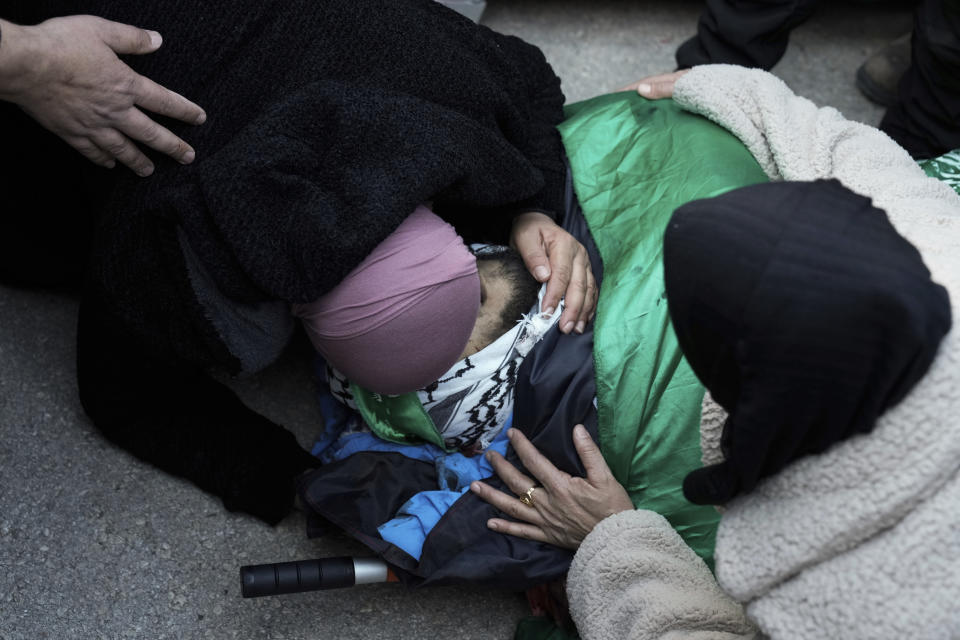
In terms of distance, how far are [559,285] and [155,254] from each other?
1.96ft

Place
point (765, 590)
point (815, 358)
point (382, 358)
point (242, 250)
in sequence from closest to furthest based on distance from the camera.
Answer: point (815, 358) → point (765, 590) → point (242, 250) → point (382, 358)

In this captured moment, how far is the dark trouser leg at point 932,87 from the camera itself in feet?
6.06

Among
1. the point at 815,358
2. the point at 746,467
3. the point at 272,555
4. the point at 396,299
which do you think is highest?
the point at 815,358

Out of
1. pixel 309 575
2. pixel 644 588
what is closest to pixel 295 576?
pixel 309 575

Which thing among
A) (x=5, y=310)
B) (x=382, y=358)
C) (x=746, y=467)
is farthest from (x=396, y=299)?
(x=5, y=310)

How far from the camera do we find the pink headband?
1.20 metres

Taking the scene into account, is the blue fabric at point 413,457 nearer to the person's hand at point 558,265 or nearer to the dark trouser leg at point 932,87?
the person's hand at point 558,265

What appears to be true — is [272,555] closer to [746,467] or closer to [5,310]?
[5,310]

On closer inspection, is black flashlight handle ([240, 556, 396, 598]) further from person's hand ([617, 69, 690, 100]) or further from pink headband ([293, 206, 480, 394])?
person's hand ([617, 69, 690, 100])

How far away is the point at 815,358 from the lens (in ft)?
2.37

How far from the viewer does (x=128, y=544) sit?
1.37 metres

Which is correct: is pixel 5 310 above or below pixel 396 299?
below

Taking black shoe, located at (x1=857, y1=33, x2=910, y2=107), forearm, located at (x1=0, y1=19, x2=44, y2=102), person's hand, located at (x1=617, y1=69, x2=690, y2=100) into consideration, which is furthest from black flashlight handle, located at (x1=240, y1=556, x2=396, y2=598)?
black shoe, located at (x1=857, y1=33, x2=910, y2=107)

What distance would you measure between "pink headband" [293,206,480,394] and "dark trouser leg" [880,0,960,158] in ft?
4.09
